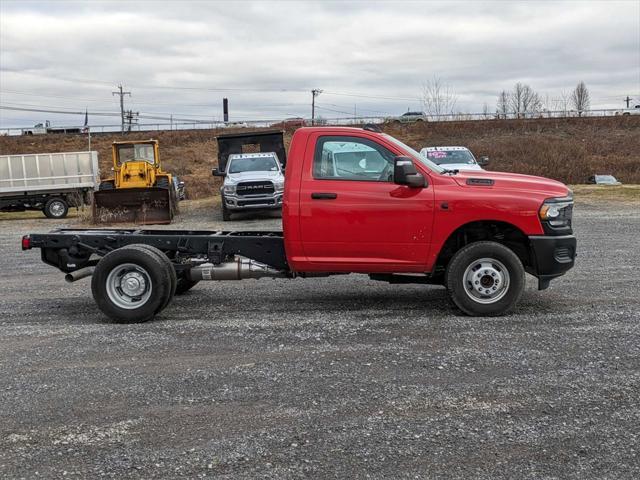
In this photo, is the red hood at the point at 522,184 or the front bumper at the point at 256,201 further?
the front bumper at the point at 256,201

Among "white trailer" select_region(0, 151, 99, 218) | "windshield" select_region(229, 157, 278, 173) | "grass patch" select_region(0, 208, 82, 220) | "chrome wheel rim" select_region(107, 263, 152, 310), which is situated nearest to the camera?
"chrome wheel rim" select_region(107, 263, 152, 310)

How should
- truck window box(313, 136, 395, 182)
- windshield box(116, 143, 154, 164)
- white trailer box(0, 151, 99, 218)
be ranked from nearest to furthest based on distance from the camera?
truck window box(313, 136, 395, 182) < windshield box(116, 143, 154, 164) < white trailer box(0, 151, 99, 218)

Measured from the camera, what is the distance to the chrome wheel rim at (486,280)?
671 centimetres

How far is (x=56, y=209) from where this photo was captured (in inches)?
918

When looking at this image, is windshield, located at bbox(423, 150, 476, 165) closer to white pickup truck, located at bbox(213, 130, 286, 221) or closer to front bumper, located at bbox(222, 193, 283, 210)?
white pickup truck, located at bbox(213, 130, 286, 221)

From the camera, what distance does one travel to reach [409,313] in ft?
23.3

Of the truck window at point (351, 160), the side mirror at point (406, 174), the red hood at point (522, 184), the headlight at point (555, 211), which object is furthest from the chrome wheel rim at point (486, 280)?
the truck window at point (351, 160)

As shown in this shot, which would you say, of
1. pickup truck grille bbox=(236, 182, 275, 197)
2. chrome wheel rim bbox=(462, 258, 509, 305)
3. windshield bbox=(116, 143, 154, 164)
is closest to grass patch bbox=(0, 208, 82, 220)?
windshield bbox=(116, 143, 154, 164)

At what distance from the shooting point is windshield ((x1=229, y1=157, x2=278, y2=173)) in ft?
65.6

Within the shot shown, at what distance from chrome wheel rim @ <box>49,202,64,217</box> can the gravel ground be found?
16.5 meters

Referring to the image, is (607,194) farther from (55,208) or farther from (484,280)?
(55,208)

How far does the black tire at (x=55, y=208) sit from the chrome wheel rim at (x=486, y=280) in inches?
777

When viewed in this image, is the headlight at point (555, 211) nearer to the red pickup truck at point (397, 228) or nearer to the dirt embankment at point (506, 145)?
the red pickup truck at point (397, 228)

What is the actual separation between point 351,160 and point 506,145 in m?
44.5
